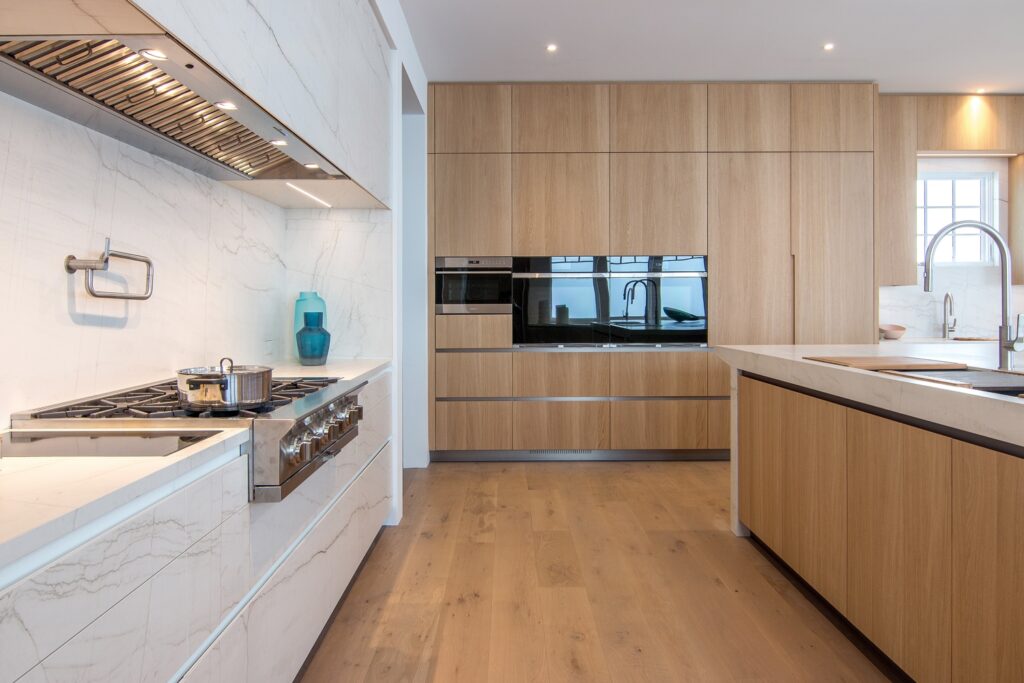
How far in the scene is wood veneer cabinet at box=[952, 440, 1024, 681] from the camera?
121 centimetres

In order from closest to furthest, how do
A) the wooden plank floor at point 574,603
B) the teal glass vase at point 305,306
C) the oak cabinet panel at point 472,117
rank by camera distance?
the wooden plank floor at point 574,603
the teal glass vase at point 305,306
the oak cabinet panel at point 472,117

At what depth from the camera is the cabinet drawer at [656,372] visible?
425 cm

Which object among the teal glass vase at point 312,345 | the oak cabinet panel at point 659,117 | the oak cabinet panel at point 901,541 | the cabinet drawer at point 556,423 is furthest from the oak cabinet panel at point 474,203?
the oak cabinet panel at point 901,541

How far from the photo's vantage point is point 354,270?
9.71ft

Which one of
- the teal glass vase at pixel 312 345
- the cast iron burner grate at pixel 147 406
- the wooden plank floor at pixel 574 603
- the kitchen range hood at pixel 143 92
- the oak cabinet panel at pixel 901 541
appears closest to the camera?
the kitchen range hood at pixel 143 92

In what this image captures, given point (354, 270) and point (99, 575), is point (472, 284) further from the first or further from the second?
point (99, 575)

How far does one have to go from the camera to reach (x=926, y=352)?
238cm

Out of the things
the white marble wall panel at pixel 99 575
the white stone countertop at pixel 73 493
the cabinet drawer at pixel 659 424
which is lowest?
the cabinet drawer at pixel 659 424

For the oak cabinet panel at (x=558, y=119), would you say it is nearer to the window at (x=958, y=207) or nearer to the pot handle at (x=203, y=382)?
the window at (x=958, y=207)

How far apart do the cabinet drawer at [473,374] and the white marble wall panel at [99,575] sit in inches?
120

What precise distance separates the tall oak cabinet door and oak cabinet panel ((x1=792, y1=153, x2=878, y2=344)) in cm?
9

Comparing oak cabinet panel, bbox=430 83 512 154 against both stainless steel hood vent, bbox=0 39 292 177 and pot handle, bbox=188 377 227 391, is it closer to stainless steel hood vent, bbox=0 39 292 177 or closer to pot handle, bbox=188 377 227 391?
stainless steel hood vent, bbox=0 39 292 177

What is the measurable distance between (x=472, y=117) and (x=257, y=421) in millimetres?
3392

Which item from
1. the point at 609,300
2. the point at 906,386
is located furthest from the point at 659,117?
the point at 906,386
